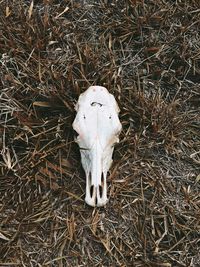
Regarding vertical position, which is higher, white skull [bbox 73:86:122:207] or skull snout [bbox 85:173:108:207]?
white skull [bbox 73:86:122:207]

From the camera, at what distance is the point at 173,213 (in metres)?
2.04

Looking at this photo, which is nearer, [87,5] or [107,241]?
[107,241]

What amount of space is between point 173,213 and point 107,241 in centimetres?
26

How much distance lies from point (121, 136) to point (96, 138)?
0.14m

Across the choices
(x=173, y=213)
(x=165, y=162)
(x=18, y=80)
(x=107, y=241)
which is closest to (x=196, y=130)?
(x=165, y=162)

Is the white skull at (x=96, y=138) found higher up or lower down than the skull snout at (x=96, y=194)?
higher up

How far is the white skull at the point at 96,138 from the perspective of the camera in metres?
1.97

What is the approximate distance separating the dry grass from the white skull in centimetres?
5

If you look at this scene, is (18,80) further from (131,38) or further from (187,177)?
(187,177)

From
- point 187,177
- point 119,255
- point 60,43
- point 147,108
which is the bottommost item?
point 119,255

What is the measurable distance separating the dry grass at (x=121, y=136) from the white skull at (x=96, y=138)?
0.18 ft

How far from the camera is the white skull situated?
1970mm

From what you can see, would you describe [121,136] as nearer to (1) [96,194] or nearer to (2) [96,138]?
(2) [96,138]

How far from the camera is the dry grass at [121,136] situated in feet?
6.56
